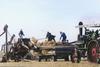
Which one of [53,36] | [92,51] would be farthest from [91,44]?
[53,36]

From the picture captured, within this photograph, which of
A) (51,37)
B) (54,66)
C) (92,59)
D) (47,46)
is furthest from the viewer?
(51,37)

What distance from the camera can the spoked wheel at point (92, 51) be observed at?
27.3 meters

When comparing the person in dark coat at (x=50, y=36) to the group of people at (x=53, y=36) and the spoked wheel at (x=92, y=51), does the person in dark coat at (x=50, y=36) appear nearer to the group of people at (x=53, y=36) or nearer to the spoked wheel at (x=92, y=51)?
the group of people at (x=53, y=36)

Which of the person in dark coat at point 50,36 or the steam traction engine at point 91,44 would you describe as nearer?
the steam traction engine at point 91,44

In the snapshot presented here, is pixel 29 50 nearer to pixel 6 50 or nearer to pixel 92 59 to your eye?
pixel 6 50

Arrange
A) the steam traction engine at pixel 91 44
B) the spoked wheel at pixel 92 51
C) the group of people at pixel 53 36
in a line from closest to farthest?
the steam traction engine at pixel 91 44
the spoked wheel at pixel 92 51
the group of people at pixel 53 36

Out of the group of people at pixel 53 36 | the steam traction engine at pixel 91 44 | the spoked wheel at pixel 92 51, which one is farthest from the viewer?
the group of people at pixel 53 36

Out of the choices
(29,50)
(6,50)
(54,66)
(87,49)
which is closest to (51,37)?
(29,50)

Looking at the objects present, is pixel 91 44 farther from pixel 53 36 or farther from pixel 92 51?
pixel 53 36

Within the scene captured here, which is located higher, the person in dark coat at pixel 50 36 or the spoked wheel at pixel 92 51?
the person in dark coat at pixel 50 36

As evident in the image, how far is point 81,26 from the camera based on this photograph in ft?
101

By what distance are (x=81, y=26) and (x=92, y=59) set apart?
3661 mm

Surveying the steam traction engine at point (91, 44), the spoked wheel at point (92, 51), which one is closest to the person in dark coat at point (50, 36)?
the steam traction engine at point (91, 44)

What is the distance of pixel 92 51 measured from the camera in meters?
27.7
